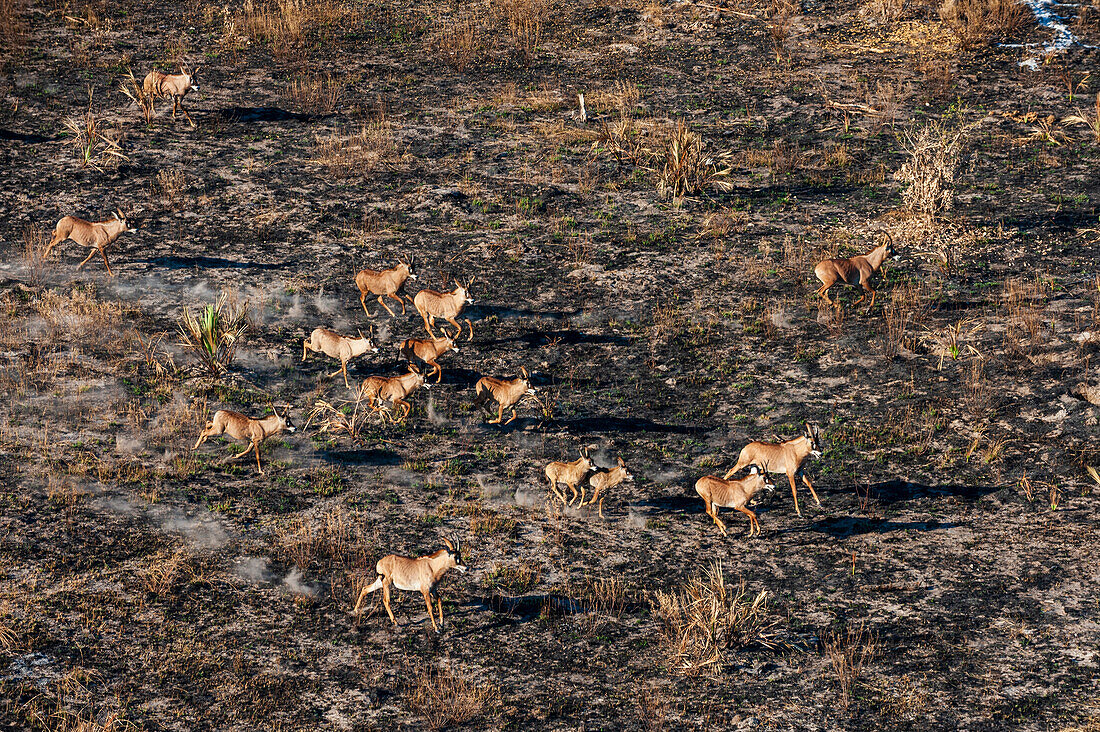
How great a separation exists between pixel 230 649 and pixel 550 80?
1456cm

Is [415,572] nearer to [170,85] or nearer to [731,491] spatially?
[731,491]

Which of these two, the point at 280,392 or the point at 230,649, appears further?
the point at 280,392

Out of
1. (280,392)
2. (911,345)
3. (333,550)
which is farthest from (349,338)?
(911,345)

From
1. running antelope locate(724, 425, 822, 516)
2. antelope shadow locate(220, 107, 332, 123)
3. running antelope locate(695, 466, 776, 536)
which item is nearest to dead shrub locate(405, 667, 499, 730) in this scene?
running antelope locate(695, 466, 776, 536)

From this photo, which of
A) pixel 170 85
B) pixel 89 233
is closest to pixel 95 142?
pixel 170 85

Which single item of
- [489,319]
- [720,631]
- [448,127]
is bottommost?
[720,631]

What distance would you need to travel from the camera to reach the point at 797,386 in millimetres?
14039

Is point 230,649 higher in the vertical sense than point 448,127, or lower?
lower

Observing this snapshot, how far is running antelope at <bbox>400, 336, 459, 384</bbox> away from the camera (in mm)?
14133

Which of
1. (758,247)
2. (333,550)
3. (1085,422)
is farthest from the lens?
(758,247)

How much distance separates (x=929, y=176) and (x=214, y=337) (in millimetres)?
10782

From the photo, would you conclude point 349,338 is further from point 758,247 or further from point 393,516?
point 758,247

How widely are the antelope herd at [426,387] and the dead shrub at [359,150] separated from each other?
3481 mm

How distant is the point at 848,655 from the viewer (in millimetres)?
10070
